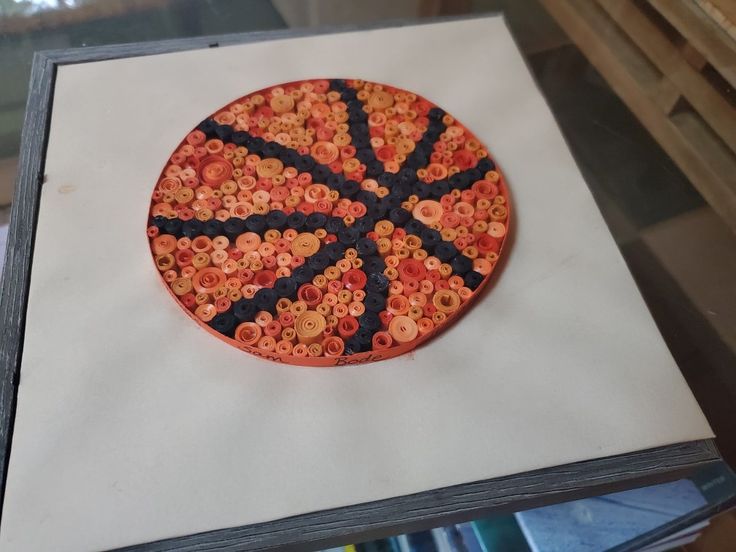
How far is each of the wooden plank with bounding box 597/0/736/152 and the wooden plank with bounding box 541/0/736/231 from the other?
24 millimetres

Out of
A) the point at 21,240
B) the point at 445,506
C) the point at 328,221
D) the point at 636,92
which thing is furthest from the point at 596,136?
the point at 21,240

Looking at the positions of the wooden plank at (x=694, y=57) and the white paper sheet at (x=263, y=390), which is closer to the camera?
the white paper sheet at (x=263, y=390)

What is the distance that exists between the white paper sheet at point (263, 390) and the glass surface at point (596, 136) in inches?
4.1

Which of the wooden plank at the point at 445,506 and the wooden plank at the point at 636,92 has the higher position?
the wooden plank at the point at 636,92

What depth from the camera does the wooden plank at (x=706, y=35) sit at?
2.16 ft

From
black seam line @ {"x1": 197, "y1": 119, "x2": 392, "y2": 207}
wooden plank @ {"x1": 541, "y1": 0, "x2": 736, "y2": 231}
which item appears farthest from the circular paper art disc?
wooden plank @ {"x1": 541, "y1": 0, "x2": 736, "y2": 231}

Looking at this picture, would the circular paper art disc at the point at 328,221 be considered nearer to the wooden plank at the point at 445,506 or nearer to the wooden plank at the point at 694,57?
the wooden plank at the point at 445,506

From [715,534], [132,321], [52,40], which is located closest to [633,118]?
[715,534]

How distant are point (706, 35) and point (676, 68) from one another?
2.2 inches

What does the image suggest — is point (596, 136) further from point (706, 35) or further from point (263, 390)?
point (263, 390)

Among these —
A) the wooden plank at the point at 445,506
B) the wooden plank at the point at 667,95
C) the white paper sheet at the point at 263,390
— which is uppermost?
the wooden plank at the point at 667,95

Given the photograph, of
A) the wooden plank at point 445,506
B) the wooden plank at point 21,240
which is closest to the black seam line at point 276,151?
the wooden plank at point 21,240

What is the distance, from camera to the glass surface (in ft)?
2.20

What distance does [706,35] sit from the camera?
2.21 feet
